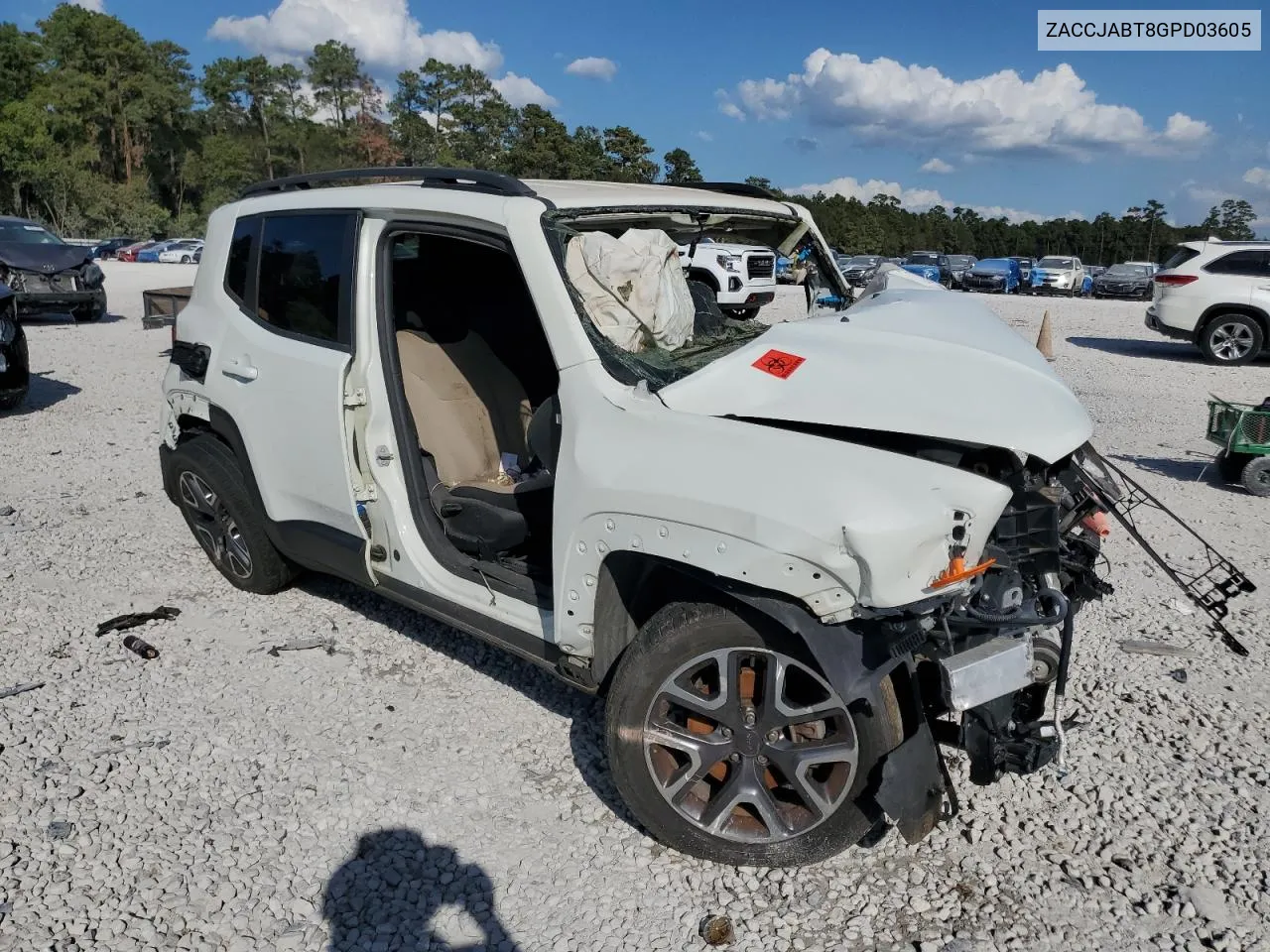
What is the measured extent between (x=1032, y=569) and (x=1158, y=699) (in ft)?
4.78

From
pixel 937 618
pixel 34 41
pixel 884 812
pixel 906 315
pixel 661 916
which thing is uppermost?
pixel 34 41

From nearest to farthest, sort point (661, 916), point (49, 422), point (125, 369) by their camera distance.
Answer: point (661, 916)
point (49, 422)
point (125, 369)

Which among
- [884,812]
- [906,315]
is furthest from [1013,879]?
[906,315]

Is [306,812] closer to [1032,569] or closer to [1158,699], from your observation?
[1032,569]

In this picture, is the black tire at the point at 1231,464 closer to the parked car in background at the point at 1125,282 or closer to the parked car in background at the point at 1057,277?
the parked car in background at the point at 1125,282

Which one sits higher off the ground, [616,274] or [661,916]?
[616,274]

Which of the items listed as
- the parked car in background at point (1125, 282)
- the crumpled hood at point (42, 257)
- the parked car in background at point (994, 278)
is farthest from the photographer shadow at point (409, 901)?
the parked car in background at point (1125, 282)

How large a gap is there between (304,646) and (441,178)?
223 centimetres

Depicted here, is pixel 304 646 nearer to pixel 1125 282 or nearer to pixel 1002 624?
pixel 1002 624

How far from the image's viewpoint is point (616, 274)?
10.4 ft

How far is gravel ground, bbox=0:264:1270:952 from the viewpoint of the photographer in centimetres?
266

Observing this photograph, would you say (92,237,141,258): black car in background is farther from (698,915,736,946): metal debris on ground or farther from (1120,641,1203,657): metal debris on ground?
(698,915,736,946): metal debris on ground

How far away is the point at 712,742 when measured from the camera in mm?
2760

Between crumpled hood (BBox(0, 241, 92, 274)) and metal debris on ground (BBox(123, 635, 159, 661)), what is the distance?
1328cm
